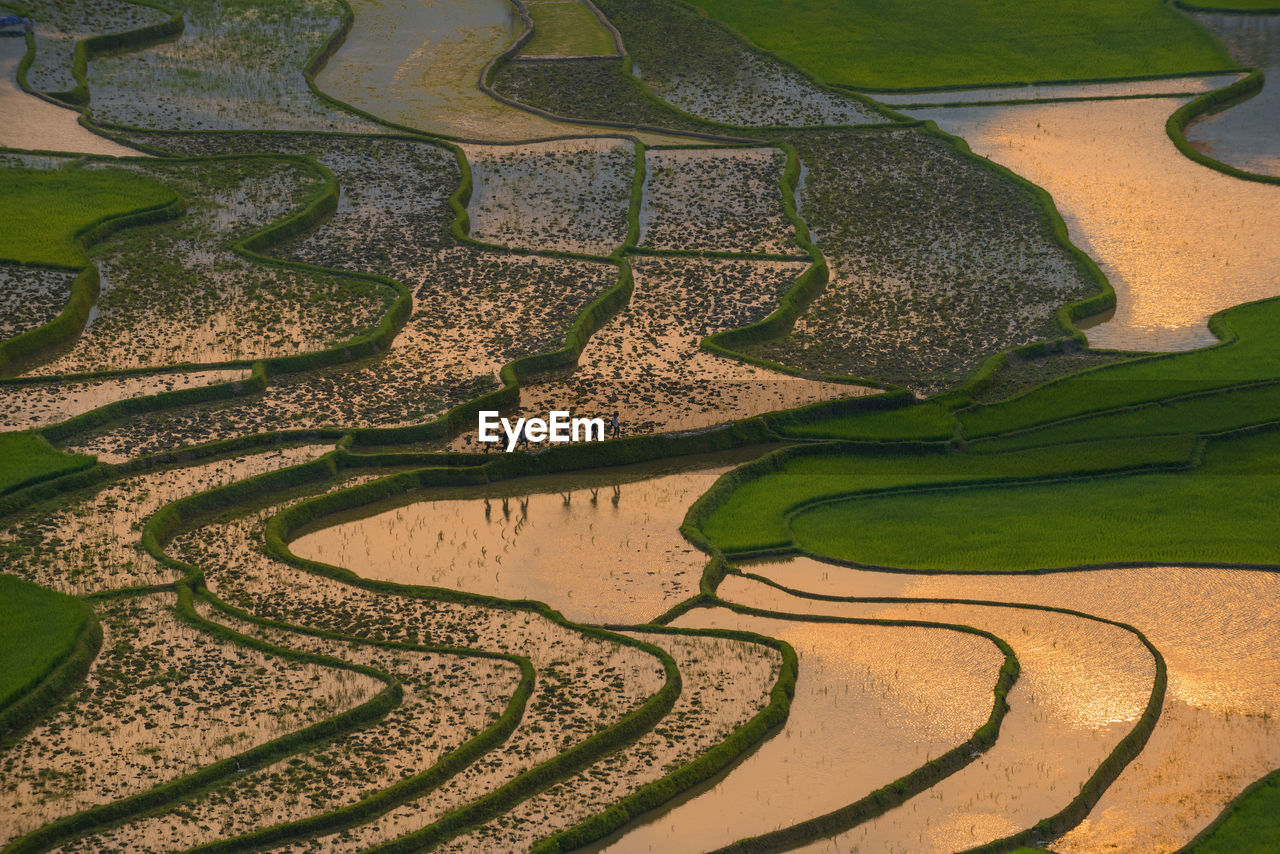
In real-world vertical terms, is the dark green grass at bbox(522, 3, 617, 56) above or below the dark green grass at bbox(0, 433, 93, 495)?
above

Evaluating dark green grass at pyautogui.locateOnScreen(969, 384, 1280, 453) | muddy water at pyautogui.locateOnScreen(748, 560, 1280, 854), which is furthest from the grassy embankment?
dark green grass at pyautogui.locateOnScreen(969, 384, 1280, 453)

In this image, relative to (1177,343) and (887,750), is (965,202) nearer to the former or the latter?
(1177,343)

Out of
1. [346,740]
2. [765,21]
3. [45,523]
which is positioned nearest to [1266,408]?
[346,740]

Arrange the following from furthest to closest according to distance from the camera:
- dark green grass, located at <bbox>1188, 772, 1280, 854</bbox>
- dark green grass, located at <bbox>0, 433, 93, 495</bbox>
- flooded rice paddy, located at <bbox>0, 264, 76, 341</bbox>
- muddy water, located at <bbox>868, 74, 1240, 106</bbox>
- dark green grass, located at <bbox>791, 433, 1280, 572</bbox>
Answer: muddy water, located at <bbox>868, 74, 1240, 106</bbox> → flooded rice paddy, located at <bbox>0, 264, 76, 341</bbox> → dark green grass, located at <bbox>0, 433, 93, 495</bbox> → dark green grass, located at <bbox>791, 433, 1280, 572</bbox> → dark green grass, located at <bbox>1188, 772, 1280, 854</bbox>

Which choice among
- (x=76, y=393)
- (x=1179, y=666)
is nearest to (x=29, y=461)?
(x=76, y=393)

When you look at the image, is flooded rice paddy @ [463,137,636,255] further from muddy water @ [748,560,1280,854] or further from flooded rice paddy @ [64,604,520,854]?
flooded rice paddy @ [64,604,520,854]

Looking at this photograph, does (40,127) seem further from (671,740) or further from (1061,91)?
(671,740)
